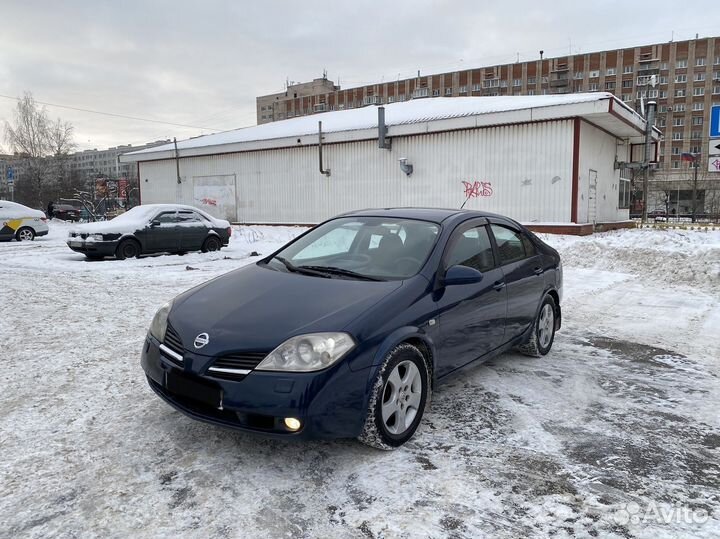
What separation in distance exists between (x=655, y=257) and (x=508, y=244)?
9.32 metres

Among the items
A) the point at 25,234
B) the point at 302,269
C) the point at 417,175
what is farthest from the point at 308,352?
the point at 25,234

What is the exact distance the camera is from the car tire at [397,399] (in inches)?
117

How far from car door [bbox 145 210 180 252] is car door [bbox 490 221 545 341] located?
1043 cm

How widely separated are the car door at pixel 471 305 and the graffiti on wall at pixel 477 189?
14.5 m

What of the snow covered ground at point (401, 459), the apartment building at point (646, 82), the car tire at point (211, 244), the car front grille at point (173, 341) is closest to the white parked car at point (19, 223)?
the car tire at point (211, 244)

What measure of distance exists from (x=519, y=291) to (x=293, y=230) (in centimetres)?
1770

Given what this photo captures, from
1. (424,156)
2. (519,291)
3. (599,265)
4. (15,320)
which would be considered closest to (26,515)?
(519,291)

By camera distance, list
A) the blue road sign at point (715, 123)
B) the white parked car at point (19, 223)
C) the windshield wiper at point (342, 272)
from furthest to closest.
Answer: the white parked car at point (19, 223) → the blue road sign at point (715, 123) → the windshield wiper at point (342, 272)

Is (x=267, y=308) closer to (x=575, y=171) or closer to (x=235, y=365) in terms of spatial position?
(x=235, y=365)

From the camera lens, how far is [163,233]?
1320cm

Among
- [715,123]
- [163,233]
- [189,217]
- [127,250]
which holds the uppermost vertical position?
[715,123]

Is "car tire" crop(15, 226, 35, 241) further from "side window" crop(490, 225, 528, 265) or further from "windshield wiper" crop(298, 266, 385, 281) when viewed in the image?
"side window" crop(490, 225, 528, 265)

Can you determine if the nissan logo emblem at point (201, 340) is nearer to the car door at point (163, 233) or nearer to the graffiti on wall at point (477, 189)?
the car door at point (163, 233)

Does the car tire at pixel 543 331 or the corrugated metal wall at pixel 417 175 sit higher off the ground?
the corrugated metal wall at pixel 417 175
